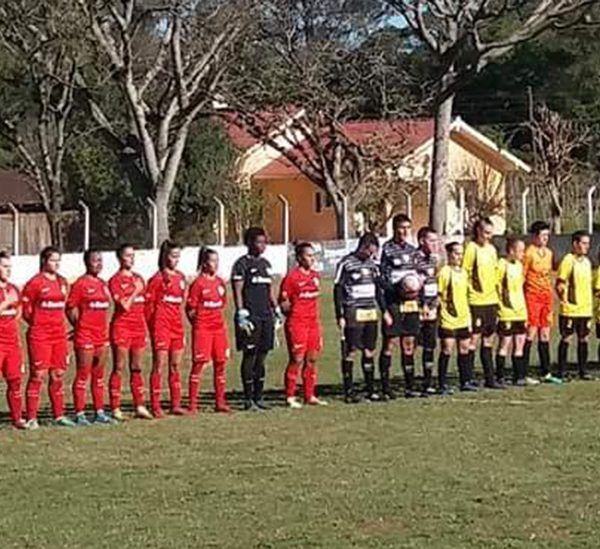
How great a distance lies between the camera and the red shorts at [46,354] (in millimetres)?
15648

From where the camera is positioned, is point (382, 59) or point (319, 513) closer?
point (319, 513)

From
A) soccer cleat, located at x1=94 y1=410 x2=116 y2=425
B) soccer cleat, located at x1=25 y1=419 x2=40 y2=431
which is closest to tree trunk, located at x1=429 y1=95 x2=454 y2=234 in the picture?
soccer cleat, located at x1=94 y1=410 x2=116 y2=425

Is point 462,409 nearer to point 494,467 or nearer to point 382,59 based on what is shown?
point 494,467

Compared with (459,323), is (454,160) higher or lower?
higher

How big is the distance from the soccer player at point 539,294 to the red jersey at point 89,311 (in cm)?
557

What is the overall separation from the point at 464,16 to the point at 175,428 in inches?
1166

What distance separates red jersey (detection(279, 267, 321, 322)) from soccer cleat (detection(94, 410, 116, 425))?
2254 mm

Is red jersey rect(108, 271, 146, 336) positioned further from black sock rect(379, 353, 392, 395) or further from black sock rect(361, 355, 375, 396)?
black sock rect(379, 353, 392, 395)

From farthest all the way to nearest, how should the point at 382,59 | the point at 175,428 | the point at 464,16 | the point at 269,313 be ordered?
the point at 382,59
the point at 464,16
the point at 269,313
the point at 175,428

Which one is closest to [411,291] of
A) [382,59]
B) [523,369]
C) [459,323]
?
[459,323]

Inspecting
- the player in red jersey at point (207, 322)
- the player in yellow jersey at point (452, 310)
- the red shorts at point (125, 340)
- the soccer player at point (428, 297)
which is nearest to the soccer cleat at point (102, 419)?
the red shorts at point (125, 340)

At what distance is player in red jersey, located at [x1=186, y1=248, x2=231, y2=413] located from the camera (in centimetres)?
1666

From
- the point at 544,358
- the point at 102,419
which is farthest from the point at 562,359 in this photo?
the point at 102,419

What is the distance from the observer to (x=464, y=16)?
1699 inches
